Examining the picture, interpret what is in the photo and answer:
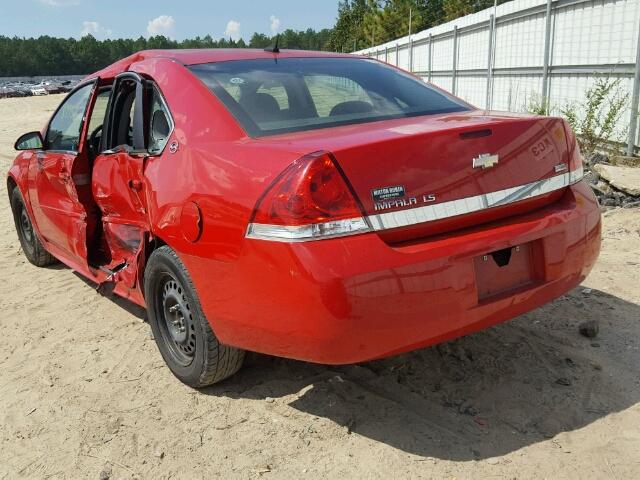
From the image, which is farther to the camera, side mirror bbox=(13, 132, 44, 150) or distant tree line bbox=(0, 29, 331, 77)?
distant tree line bbox=(0, 29, 331, 77)

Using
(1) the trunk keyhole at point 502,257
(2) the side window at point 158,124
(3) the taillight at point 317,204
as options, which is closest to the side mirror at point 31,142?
(2) the side window at point 158,124

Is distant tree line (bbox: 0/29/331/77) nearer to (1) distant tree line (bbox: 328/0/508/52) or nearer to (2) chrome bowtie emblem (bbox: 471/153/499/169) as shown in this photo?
(1) distant tree line (bbox: 328/0/508/52)

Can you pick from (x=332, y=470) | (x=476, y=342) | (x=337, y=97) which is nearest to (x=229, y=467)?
(x=332, y=470)

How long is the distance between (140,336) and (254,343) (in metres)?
1.61

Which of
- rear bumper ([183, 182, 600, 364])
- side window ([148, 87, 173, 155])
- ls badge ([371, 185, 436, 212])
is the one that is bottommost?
rear bumper ([183, 182, 600, 364])

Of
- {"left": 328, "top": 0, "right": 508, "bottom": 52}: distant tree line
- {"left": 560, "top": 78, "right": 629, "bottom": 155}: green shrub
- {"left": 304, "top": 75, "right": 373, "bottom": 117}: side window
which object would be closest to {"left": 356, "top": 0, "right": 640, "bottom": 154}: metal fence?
{"left": 560, "top": 78, "right": 629, "bottom": 155}: green shrub

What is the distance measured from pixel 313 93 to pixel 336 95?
0.13 meters

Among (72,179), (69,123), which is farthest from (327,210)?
(69,123)

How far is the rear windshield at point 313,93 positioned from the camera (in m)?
2.95

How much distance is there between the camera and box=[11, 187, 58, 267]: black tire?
558 centimetres

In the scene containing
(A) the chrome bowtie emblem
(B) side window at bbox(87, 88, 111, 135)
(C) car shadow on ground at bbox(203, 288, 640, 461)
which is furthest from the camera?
(B) side window at bbox(87, 88, 111, 135)

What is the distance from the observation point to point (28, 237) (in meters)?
5.73

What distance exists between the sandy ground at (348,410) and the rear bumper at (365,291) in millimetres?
472

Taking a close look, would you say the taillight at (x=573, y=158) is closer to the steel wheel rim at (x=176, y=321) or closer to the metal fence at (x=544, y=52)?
the steel wheel rim at (x=176, y=321)
